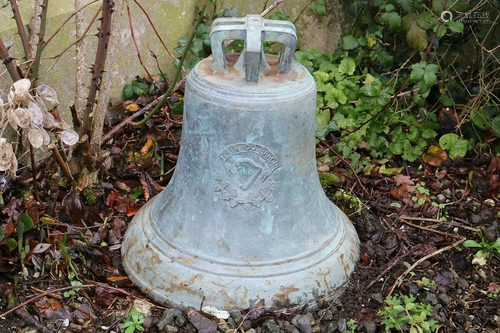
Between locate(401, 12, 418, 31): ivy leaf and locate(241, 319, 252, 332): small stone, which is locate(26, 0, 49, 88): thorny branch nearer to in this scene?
locate(241, 319, 252, 332): small stone

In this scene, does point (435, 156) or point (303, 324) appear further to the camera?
point (435, 156)

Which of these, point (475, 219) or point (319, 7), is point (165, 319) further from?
point (319, 7)

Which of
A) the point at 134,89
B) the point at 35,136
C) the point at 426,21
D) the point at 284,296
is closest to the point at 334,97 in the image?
the point at 426,21

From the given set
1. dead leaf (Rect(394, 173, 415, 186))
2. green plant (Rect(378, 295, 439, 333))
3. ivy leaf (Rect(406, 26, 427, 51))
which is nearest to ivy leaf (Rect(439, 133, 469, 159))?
dead leaf (Rect(394, 173, 415, 186))

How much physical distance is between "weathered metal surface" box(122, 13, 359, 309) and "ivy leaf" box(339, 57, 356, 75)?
122 centimetres

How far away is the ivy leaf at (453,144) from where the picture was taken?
3.55 meters

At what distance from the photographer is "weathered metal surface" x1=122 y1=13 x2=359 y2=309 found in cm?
222

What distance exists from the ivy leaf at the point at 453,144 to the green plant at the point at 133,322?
199 centimetres

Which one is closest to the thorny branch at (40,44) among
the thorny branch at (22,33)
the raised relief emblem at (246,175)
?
the thorny branch at (22,33)

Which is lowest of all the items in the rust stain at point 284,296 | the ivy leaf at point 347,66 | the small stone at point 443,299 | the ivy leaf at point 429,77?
the small stone at point 443,299

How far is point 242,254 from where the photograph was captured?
93.0 inches

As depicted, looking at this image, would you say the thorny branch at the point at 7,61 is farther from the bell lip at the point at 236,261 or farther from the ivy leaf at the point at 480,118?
the ivy leaf at the point at 480,118

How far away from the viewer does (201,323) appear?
229cm

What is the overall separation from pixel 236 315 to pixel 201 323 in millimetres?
126
